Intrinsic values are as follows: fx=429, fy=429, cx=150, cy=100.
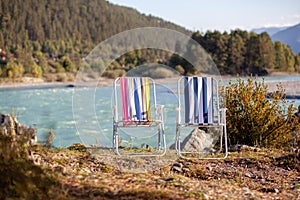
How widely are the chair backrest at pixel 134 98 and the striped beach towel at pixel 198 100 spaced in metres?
0.39

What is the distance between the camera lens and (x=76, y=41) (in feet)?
183

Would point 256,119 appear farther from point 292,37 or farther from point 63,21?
point 292,37

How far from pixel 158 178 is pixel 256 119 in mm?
2154

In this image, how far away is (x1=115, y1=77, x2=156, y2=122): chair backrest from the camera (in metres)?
3.94

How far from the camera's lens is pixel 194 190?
2.77m

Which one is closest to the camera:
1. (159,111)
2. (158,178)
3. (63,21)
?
(158,178)

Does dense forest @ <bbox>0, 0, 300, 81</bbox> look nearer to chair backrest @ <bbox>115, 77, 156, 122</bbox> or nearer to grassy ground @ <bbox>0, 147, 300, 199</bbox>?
Result: chair backrest @ <bbox>115, 77, 156, 122</bbox>

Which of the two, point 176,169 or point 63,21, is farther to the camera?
point 63,21

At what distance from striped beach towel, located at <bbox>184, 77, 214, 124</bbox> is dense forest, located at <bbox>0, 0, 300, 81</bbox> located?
2444 millimetres

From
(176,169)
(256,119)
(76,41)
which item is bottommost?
(176,169)

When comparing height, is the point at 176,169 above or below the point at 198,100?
below

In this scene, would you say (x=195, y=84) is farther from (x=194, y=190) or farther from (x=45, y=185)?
(x=45, y=185)

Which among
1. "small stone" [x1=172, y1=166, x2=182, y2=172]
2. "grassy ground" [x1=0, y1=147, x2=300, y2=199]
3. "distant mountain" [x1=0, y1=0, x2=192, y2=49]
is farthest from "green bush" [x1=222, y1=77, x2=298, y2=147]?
"distant mountain" [x1=0, y1=0, x2=192, y2=49]

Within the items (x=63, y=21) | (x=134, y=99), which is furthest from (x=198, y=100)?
(x=63, y=21)
